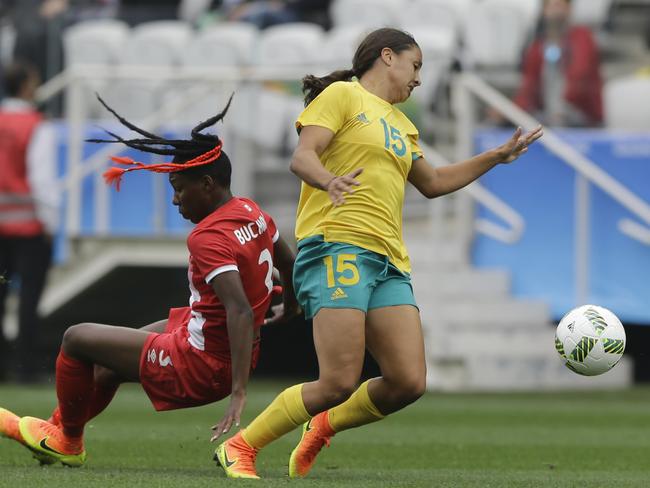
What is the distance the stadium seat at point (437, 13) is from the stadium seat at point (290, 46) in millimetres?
1031

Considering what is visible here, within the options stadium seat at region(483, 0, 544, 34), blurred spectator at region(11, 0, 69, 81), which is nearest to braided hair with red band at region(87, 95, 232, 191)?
stadium seat at region(483, 0, 544, 34)

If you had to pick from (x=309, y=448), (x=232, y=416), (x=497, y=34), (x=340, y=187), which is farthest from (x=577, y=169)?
(x=232, y=416)

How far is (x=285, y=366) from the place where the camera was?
17516 mm

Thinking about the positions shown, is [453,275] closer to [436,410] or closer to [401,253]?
[436,410]

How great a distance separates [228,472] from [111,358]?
729 mm

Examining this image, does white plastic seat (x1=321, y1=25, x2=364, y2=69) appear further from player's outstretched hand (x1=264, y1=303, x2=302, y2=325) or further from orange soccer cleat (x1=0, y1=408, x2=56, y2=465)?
orange soccer cleat (x1=0, y1=408, x2=56, y2=465)

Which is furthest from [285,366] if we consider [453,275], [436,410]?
[436,410]

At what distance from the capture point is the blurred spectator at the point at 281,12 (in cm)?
1912

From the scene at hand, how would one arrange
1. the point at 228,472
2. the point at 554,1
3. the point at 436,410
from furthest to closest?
the point at 554,1 < the point at 436,410 < the point at 228,472

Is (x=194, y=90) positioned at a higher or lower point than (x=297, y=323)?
higher

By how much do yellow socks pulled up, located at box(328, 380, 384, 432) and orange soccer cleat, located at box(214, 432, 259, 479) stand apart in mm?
455

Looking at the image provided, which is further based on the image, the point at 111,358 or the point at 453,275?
the point at 453,275

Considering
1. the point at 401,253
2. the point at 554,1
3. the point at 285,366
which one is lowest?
the point at 285,366

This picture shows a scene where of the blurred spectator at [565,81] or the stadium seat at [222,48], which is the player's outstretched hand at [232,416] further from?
the stadium seat at [222,48]
